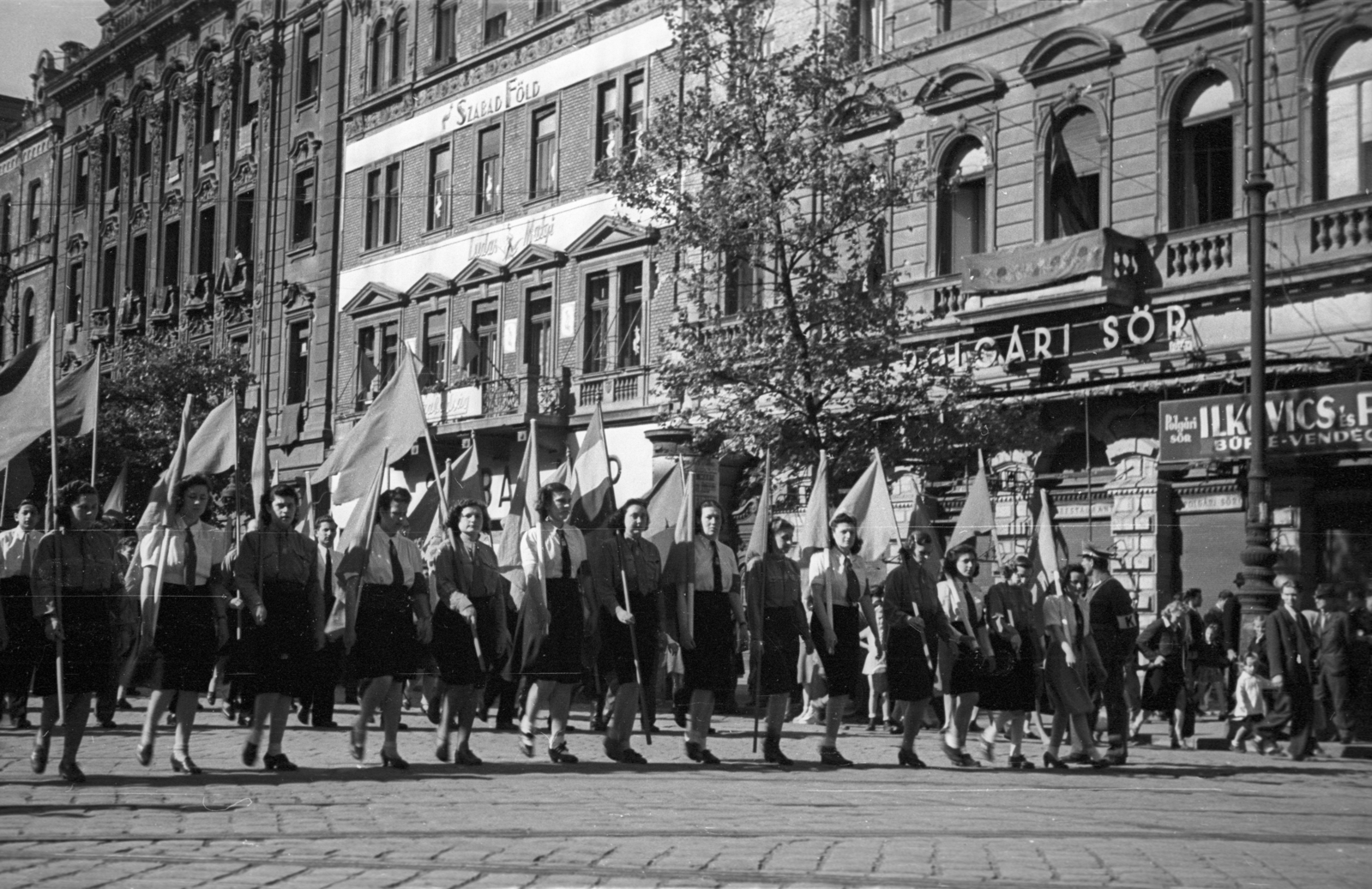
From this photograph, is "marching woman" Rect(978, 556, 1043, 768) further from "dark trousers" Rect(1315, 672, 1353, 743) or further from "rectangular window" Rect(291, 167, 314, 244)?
"rectangular window" Rect(291, 167, 314, 244)

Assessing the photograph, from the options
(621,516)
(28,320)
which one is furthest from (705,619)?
(28,320)

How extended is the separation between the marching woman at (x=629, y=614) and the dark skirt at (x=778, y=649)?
0.81 meters

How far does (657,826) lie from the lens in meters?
9.00

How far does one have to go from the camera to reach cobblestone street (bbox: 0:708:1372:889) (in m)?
7.45

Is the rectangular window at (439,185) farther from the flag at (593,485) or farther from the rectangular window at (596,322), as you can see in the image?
the flag at (593,485)

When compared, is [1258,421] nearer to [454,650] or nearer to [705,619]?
[705,619]

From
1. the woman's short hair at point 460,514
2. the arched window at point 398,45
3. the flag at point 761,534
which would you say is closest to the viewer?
the woman's short hair at point 460,514

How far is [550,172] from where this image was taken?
35.8 meters

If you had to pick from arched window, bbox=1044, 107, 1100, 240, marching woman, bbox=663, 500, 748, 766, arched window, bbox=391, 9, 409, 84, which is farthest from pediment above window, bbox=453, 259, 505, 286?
marching woman, bbox=663, 500, 748, 766

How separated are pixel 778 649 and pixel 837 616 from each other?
0.81m

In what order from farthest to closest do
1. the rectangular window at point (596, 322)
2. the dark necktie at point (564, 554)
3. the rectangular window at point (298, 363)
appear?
the rectangular window at point (298, 363)
the rectangular window at point (596, 322)
the dark necktie at point (564, 554)

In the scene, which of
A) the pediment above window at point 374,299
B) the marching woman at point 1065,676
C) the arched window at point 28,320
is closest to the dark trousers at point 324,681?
the marching woman at point 1065,676

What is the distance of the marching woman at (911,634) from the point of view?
13523mm

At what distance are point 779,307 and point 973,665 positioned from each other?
9.82 metres
